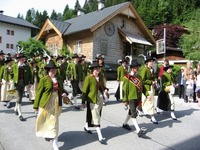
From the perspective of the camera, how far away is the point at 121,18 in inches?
1108

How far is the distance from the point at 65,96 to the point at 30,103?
5.44 meters

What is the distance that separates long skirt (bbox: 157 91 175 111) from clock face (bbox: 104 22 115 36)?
728 inches

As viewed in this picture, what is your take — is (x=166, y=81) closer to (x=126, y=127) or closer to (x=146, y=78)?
(x=146, y=78)

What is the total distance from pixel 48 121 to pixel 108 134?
1873 mm

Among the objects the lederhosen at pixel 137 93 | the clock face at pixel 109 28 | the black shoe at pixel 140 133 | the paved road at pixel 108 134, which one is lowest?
the paved road at pixel 108 134

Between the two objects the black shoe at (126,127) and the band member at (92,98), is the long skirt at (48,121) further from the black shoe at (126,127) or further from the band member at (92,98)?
the black shoe at (126,127)

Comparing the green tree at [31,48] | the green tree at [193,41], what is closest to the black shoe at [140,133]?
the green tree at [193,41]

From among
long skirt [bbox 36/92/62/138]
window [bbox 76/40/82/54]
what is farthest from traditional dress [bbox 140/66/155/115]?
window [bbox 76/40/82/54]

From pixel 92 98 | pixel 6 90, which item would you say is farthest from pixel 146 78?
pixel 6 90

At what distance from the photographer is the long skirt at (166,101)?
891cm

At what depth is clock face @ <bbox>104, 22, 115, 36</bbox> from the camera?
26.9 meters

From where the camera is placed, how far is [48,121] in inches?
229

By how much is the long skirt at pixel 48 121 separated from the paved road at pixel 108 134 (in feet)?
1.29

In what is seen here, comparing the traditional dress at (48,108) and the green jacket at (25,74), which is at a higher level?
the green jacket at (25,74)
